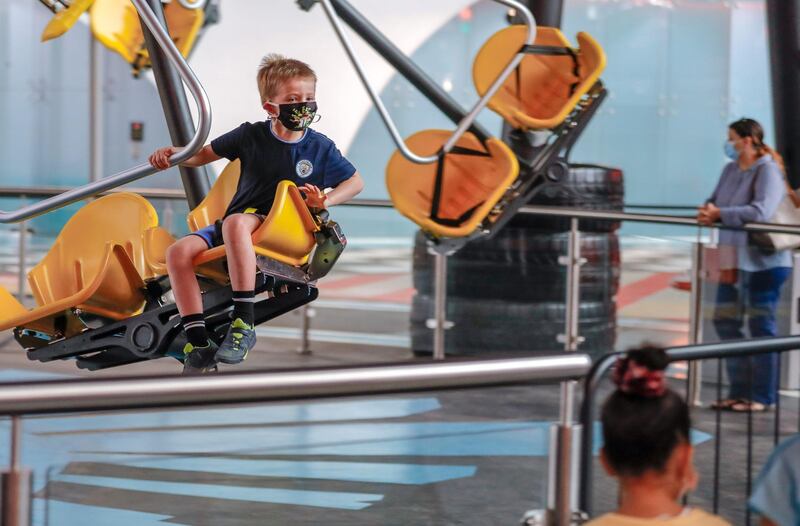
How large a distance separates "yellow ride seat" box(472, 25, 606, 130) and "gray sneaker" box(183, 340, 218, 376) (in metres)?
1.64

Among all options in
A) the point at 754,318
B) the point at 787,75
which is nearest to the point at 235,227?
the point at 754,318

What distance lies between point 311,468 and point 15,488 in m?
0.93

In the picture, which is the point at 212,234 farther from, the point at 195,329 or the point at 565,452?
the point at 565,452

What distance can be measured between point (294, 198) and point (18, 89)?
11774 millimetres

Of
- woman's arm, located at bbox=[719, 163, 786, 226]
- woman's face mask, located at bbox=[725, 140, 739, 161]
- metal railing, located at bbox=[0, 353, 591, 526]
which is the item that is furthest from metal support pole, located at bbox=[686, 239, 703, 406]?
metal railing, located at bbox=[0, 353, 591, 526]

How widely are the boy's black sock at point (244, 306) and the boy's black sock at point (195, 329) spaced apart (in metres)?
0.14

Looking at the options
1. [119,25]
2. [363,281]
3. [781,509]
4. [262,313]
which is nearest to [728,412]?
[262,313]

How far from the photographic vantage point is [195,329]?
400 centimetres

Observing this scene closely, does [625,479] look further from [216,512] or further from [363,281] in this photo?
[363,281]

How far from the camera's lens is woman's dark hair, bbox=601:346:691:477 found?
2.06m

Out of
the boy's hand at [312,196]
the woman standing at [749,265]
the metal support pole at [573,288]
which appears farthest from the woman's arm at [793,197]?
the boy's hand at [312,196]

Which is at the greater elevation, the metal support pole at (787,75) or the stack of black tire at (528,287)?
the metal support pole at (787,75)

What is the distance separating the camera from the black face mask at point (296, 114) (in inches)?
154

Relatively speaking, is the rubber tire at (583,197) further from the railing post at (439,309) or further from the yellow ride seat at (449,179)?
the yellow ride seat at (449,179)
